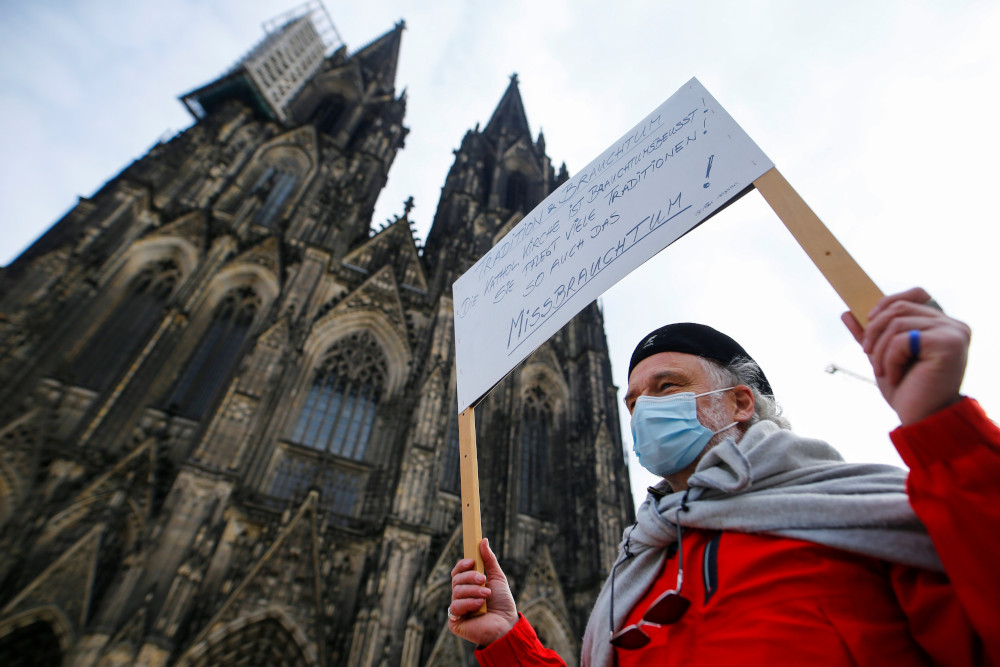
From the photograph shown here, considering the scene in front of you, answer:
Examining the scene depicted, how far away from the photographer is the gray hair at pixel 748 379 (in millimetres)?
1685

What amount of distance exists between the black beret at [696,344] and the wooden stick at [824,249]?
526 millimetres

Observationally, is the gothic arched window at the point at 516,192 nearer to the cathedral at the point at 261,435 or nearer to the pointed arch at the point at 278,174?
the cathedral at the point at 261,435

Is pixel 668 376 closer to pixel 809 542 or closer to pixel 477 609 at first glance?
pixel 809 542

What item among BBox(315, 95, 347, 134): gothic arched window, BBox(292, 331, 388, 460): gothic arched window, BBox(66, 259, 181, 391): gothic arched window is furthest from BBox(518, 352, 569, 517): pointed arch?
BBox(315, 95, 347, 134): gothic arched window

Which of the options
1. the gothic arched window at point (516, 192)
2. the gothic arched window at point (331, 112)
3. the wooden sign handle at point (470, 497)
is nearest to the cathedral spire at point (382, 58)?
the gothic arched window at point (331, 112)

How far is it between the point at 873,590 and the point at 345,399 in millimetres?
12023

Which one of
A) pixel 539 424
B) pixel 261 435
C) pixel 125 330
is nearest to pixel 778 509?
pixel 261 435

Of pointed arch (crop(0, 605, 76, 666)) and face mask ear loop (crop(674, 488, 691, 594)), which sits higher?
face mask ear loop (crop(674, 488, 691, 594))

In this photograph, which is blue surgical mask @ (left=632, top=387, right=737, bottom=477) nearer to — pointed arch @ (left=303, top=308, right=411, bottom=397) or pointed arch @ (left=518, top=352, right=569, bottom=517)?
pointed arch @ (left=303, top=308, right=411, bottom=397)

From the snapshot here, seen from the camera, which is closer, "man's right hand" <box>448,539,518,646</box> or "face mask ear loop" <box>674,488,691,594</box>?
"face mask ear loop" <box>674,488,691,594</box>

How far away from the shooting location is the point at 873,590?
988 millimetres

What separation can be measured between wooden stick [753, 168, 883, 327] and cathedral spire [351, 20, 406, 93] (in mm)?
27966

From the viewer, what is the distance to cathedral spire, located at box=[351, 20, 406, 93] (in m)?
26.0

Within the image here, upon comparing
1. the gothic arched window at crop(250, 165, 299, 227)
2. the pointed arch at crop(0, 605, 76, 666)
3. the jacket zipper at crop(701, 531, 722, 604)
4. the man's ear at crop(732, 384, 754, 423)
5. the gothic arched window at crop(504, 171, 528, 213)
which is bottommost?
the pointed arch at crop(0, 605, 76, 666)
